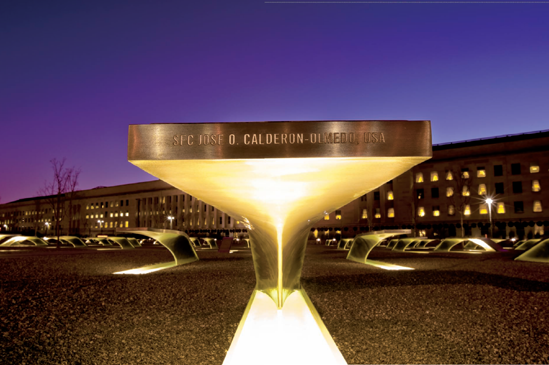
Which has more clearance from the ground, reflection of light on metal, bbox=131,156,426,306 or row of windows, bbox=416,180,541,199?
row of windows, bbox=416,180,541,199

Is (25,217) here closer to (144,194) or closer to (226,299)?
(144,194)

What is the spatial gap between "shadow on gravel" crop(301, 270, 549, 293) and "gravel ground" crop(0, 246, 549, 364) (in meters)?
0.03

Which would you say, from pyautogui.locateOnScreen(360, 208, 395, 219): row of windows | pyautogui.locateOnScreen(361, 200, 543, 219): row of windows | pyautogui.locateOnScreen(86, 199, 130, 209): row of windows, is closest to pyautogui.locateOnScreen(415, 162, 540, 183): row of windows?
pyautogui.locateOnScreen(361, 200, 543, 219): row of windows

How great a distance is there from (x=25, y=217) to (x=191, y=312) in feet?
465

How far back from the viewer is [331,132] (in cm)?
260

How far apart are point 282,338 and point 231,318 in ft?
6.93

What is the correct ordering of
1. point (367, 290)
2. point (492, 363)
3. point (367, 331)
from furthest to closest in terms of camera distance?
point (367, 290), point (367, 331), point (492, 363)

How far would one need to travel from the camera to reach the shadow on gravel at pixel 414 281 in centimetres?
930

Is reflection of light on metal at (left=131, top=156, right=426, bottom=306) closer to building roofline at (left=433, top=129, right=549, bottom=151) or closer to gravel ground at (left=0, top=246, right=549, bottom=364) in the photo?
gravel ground at (left=0, top=246, right=549, bottom=364)

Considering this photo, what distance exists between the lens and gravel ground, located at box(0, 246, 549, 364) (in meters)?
4.72

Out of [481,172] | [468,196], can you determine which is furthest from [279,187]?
[481,172]

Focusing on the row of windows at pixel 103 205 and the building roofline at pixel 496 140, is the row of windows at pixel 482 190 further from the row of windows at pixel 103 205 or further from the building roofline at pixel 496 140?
the row of windows at pixel 103 205

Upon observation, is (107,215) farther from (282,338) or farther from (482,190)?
(282,338)

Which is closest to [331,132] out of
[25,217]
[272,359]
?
[272,359]
